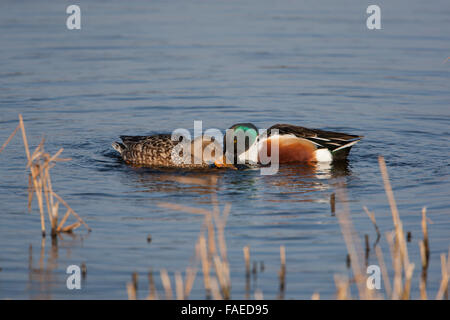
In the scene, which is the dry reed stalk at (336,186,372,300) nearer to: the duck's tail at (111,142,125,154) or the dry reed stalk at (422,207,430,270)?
the dry reed stalk at (422,207,430,270)

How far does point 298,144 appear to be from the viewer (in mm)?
9875

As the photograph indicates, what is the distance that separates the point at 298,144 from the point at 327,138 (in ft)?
1.33

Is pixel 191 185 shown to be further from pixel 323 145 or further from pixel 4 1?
pixel 4 1

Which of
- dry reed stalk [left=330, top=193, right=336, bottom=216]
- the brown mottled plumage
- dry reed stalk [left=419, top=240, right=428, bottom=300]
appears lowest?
dry reed stalk [left=419, top=240, right=428, bottom=300]

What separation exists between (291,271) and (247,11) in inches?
510

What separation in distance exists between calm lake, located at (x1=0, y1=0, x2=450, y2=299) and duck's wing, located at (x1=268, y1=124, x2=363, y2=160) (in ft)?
0.96

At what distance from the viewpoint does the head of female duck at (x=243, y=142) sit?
10039 millimetres

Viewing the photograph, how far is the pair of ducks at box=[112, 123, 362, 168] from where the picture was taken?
31.6 feet

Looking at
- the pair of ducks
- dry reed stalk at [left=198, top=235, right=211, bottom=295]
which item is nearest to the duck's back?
the pair of ducks

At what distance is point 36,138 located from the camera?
10.7 metres

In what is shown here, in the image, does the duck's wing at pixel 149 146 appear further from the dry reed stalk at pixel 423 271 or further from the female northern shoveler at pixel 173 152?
the dry reed stalk at pixel 423 271

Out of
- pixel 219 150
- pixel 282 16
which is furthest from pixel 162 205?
pixel 282 16

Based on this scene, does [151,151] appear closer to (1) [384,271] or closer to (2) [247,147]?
(2) [247,147]

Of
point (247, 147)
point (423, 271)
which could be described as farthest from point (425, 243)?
point (247, 147)
